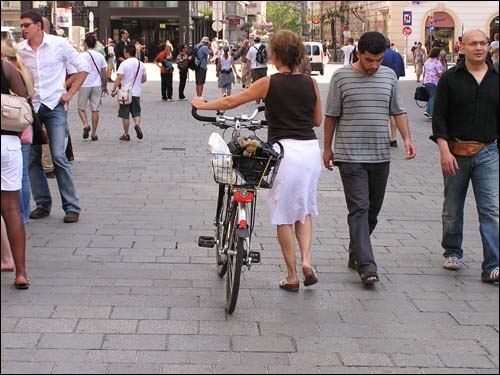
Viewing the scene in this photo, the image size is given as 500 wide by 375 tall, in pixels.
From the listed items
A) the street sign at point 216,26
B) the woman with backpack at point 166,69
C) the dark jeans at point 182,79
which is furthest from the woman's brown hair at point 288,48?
the dark jeans at point 182,79

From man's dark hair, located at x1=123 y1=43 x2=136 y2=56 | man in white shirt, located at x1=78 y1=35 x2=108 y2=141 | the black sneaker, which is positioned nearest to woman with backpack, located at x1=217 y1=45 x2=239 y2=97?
man's dark hair, located at x1=123 y1=43 x2=136 y2=56

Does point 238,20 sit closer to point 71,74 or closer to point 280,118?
point 71,74

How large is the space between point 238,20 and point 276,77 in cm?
750

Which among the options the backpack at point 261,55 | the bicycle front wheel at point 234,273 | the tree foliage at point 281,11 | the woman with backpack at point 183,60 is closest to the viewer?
the bicycle front wheel at point 234,273

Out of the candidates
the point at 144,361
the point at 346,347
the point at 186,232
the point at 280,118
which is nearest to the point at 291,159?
the point at 280,118

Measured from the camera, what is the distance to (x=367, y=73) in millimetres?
6047

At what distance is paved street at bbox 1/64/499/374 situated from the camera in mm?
4512

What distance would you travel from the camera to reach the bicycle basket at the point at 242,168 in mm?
5289

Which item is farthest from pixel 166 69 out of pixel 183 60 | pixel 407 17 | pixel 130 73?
pixel 407 17

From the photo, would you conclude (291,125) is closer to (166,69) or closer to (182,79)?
(166,69)

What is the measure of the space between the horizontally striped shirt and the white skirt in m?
0.48

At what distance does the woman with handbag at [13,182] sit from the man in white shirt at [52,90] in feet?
7.12

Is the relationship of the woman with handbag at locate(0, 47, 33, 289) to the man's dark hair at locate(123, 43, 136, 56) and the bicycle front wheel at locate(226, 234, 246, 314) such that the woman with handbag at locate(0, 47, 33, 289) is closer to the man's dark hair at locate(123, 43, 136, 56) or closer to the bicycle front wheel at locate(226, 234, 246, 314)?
the bicycle front wheel at locate(226, 234, 246, 314)

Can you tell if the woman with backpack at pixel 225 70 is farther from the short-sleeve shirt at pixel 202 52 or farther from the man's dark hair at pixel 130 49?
the man's dark hair at pixel 130 49
